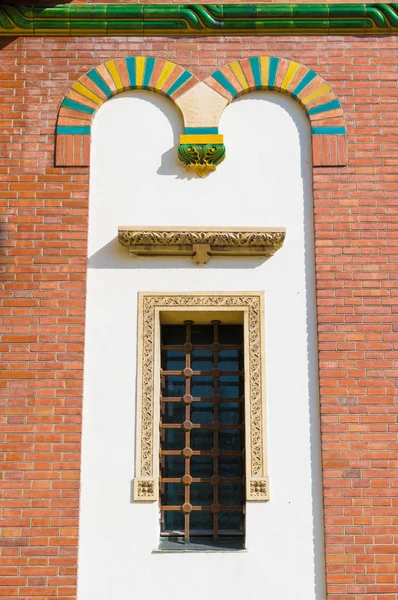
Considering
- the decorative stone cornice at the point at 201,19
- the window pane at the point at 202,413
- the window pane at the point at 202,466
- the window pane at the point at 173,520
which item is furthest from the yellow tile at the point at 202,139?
the window pane at the point at 173,520

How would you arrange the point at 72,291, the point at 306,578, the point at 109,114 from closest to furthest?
the point at 306,578
the point at 72,291
the point at 109,114

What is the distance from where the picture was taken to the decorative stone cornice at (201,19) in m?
7.96

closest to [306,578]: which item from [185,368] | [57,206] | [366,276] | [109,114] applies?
[185,368]

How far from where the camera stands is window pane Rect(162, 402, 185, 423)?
24.5 feet

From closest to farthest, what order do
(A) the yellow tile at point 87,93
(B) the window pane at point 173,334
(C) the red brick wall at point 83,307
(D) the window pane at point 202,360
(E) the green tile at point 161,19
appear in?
(C) the red brick wall at point 83,307 < (D) the window pane at point 202,360 < (B) the window pane at point 173,334 < (A) the yellow tile at point 87,93 < (E) the green tile at point 161,19

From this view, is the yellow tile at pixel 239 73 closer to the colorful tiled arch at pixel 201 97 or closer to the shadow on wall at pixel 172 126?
the colorful tiled arch at pixel 201 97

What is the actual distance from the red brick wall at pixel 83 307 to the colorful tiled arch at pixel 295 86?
0.28 feet

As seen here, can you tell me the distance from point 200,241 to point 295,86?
65.6 inches

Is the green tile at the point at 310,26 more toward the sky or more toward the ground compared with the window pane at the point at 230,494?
more toward the sky

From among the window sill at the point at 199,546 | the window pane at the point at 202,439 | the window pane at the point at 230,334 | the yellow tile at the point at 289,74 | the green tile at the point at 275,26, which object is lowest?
the window sill at the point at 199,546

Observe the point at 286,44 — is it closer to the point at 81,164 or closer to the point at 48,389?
the point at 81,164

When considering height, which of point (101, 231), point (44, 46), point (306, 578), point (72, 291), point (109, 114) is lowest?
point (306, 578)

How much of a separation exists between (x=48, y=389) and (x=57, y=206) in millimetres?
1543

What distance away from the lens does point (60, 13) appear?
7.98 metres
